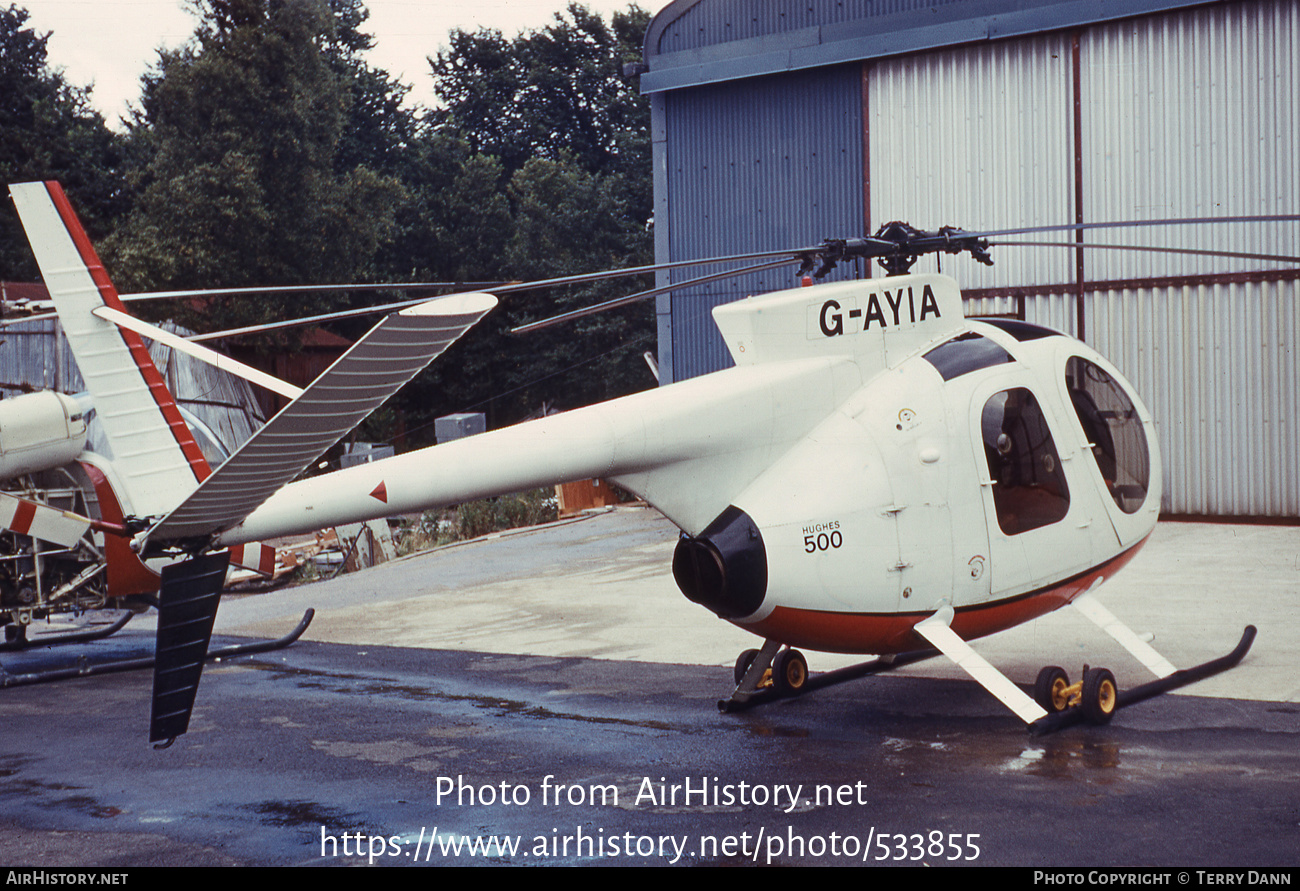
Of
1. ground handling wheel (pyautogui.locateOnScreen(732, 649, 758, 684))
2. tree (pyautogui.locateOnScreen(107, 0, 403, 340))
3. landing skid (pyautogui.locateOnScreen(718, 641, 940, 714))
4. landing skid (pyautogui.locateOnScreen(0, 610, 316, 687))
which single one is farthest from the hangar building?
tree (pyautogui.locateOnScreen(107, 0, 403, 340))

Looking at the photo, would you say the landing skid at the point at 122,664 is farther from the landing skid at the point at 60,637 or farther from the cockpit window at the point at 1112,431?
the cockpit window at the point at 1112,431

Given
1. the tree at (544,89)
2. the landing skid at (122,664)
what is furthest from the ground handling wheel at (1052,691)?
the tree at (544,89)

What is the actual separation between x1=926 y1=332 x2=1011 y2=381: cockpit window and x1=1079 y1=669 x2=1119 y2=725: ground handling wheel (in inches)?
83.1

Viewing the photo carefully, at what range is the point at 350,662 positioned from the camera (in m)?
11.8

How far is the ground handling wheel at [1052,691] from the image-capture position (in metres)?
7.91

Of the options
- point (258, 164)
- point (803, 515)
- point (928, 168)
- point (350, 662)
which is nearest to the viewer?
point (803, 515)

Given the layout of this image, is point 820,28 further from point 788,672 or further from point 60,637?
point 60,637

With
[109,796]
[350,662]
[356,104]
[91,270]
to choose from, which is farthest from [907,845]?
[356,104]

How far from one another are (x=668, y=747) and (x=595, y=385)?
1318 inches

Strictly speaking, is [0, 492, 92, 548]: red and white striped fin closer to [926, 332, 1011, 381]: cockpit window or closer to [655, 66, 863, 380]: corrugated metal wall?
[926, 332, 1011, 381]: cockpit window

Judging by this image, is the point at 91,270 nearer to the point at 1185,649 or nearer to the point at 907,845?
the point at 907,845

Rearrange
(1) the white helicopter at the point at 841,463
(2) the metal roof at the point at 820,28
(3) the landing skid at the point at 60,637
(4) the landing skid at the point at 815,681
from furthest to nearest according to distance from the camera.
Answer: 1. (2) the metal roof at the point at 820,28
2. (3) the landing skid at the point at 60,637
3. (4) the landing skid at the point at 815,681
4. (1) the white helicopter at the point at 841,463

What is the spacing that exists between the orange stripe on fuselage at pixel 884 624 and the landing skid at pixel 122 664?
652 centimetres

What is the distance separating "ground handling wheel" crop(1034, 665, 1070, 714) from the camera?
7906mm
